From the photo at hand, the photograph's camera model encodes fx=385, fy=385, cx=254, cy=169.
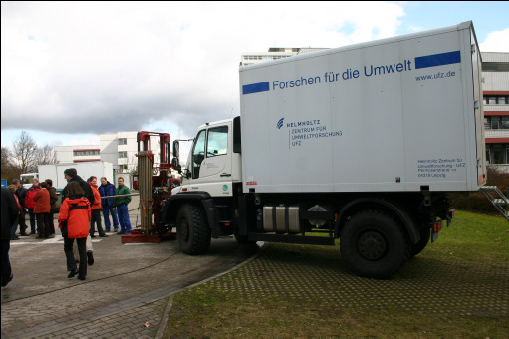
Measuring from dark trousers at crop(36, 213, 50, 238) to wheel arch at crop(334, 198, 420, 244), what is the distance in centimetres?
898

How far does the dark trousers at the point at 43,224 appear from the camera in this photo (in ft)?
37.3

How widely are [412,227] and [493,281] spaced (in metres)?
1.54

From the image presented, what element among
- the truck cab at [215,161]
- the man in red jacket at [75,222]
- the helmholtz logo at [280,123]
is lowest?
the man in red jacket at [75,222]

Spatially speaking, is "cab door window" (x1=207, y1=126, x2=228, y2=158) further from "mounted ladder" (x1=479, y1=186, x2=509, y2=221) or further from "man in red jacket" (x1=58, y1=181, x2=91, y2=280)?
"mounted ladder" (x1=479, y1=186, x2=509, y2=221)

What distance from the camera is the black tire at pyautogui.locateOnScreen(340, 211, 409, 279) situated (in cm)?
593

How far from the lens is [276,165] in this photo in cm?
711

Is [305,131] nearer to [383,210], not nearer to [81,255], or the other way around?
[383,210]

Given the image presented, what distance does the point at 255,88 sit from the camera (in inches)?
→ 288

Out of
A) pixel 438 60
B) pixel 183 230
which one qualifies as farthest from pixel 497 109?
pixel 183 230

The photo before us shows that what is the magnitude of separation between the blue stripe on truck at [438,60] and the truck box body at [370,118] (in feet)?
0.05

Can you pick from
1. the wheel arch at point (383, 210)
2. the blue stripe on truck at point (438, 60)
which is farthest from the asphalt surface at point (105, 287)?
the blue stripe on truck at point (438, 60)

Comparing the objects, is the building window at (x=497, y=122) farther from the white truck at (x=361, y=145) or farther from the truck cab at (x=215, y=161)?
the truck cab at (x=215, y=161)

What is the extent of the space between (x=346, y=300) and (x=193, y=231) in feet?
13.0

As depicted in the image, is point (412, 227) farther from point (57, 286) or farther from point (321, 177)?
point (57, 286)
